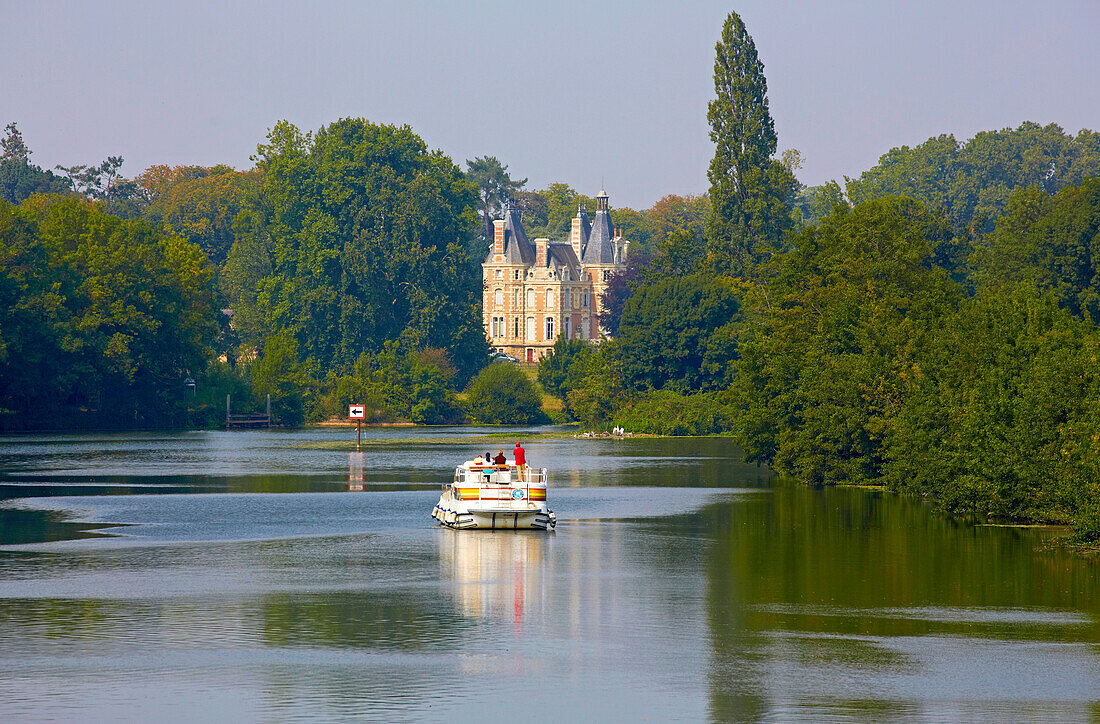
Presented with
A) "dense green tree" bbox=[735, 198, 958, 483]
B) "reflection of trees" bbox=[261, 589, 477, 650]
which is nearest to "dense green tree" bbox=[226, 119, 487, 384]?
"dense green tree" bbox=[735, 198, 958, 483]

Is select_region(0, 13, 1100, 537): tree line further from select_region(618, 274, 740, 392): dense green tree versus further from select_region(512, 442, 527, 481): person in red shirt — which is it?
select_region(512, 442, 527, 481): person in red shirt

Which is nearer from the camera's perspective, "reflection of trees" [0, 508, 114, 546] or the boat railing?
"reflection of trees" [0, 508, 114, 546]

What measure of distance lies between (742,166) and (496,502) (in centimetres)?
8027

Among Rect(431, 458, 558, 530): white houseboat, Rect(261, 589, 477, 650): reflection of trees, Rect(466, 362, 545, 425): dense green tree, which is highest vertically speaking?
Rect(466, 362, 545, 425): dense green tree

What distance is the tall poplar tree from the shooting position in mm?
116750

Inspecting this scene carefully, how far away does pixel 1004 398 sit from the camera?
4319 centimetres

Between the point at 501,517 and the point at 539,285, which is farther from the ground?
the point at 539,285

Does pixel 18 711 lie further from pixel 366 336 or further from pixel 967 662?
pixel 366 336

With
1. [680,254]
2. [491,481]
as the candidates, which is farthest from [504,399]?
[491,481]

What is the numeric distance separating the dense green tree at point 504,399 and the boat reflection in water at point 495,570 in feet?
268

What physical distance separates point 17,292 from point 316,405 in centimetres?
3091

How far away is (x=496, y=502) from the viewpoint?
41.5m

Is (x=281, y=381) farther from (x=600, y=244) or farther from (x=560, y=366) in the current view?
(x=600, y=244)

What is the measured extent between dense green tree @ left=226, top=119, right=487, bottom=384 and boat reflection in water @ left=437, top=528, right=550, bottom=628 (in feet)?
315
